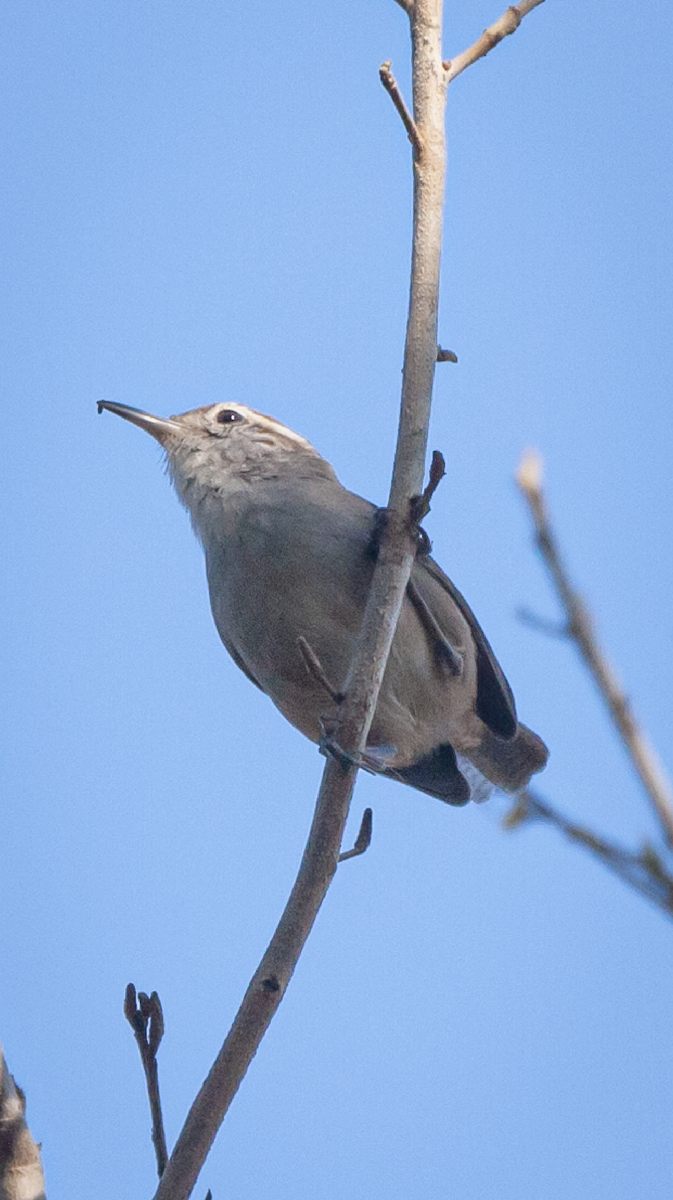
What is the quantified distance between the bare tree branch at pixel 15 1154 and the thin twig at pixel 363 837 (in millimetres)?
1806

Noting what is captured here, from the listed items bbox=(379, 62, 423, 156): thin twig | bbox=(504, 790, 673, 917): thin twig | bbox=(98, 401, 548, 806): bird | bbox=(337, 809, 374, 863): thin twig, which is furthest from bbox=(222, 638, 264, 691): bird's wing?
bbox=(504, 790, 673, 917): thin twig

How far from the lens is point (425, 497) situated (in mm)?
5312

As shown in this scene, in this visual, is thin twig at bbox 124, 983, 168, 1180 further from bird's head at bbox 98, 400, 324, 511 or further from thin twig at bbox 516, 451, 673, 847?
bird's head at bbox 98, 400, 324, 511

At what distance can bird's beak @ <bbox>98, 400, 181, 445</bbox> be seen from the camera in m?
8.09

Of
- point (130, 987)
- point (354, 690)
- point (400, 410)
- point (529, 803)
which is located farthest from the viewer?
point (400, 410)

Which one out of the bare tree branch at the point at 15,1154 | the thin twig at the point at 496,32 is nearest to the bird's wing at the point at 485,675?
the thin twig at the point at 496,32

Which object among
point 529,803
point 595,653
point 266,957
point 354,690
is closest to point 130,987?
point 266,957

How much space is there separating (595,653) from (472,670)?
5623mm

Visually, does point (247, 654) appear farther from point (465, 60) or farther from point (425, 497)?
point (465, 60)

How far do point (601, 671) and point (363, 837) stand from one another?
3.76m

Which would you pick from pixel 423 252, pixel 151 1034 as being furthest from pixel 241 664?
pixel 151 1034

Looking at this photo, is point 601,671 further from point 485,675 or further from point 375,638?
point 485,675

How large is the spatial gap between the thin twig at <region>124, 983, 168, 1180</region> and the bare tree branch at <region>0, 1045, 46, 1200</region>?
50 centimetres

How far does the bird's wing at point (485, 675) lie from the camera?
7492mm
